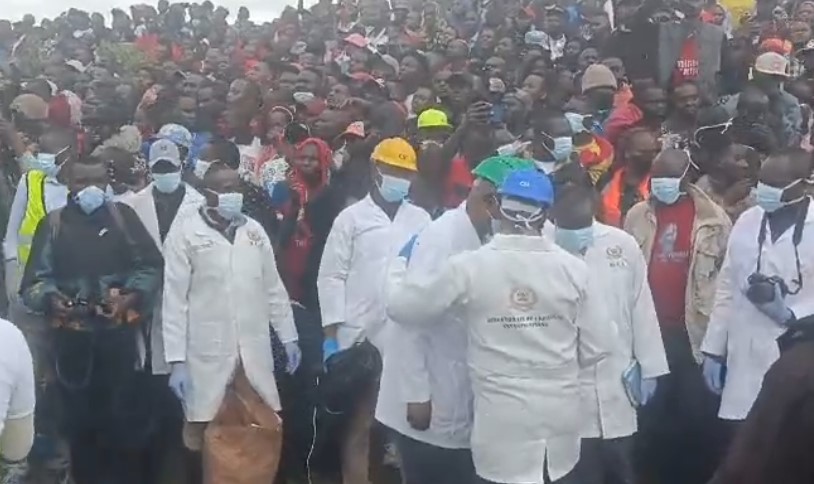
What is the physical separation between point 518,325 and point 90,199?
2.56 meters

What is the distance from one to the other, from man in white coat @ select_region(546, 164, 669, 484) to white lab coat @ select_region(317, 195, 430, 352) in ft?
3.45

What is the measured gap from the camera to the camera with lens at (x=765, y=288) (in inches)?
225

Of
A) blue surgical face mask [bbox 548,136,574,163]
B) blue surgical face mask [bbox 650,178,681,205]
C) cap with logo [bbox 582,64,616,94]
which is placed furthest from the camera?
cap with logo [bbox 582,64,616,94]

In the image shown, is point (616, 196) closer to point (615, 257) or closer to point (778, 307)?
point (615, 257)

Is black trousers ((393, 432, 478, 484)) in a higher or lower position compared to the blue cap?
lower

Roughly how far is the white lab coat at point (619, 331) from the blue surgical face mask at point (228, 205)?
1653 mm

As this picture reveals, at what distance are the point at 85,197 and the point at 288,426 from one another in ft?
5.86

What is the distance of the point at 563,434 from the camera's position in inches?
194

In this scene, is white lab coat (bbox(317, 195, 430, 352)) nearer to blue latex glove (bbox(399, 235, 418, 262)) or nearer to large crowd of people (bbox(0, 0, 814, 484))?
large crowd of people (bbox(0, 0, 814, 484))

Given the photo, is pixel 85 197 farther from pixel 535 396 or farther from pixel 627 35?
pixel 627 35

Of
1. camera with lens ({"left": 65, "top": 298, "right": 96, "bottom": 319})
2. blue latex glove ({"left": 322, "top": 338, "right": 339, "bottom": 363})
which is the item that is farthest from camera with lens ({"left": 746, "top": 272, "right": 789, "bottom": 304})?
camera with lens ({"left": 65, "top": 298, "right": 96, "bottom": 319})

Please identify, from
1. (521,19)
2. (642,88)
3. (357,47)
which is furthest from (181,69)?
(642,88)

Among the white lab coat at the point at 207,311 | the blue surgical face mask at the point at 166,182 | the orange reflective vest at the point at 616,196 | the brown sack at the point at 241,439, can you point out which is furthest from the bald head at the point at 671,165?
the blue surgical face mask at the point at 166,182

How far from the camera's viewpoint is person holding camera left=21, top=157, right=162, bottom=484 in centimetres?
628
